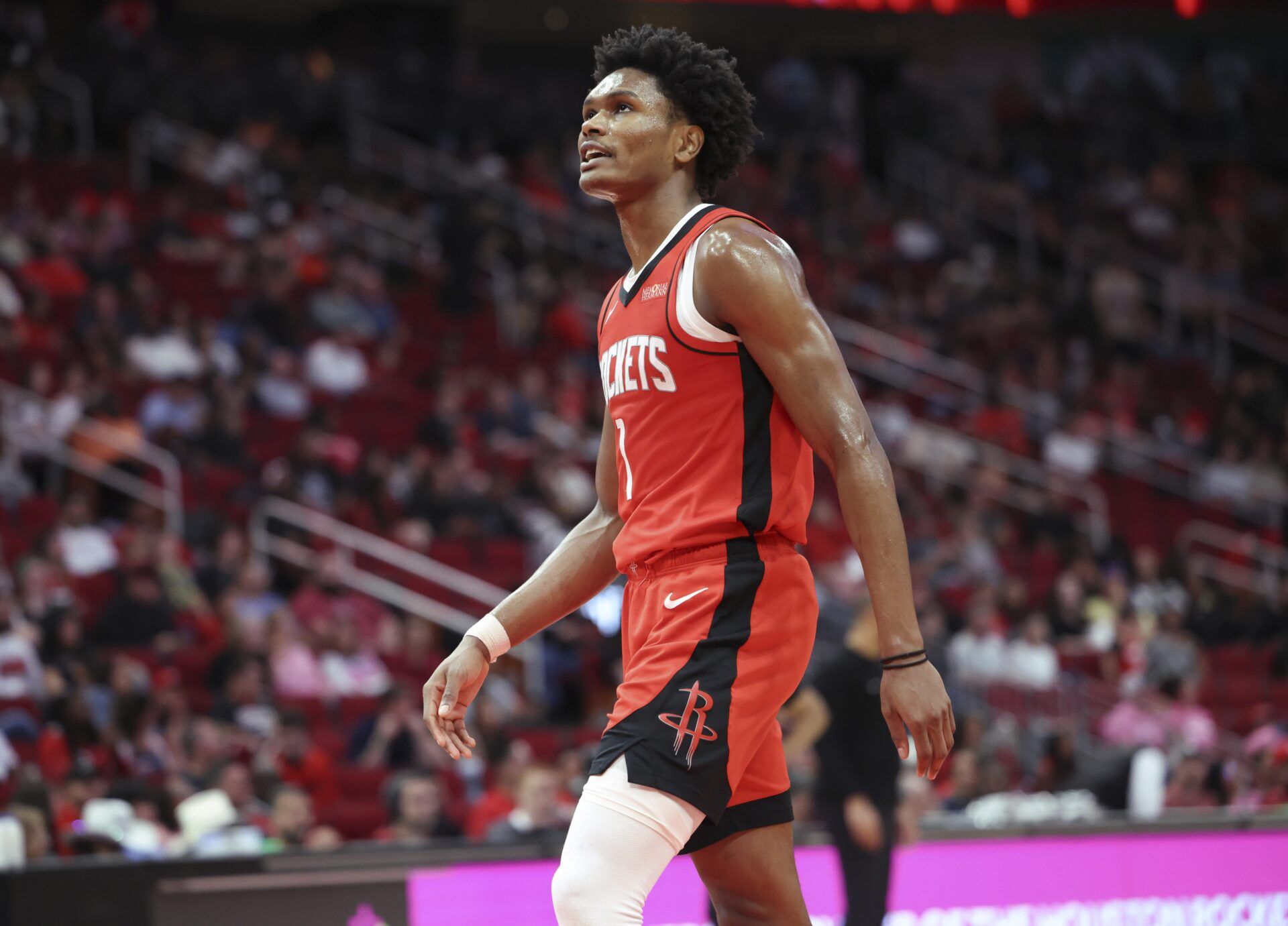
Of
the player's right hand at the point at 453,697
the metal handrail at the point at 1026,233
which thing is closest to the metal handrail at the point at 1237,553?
the metal handrail at the point at 1026,233

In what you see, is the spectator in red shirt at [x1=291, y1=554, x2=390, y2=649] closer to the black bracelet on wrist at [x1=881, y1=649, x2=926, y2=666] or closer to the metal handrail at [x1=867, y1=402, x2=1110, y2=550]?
the metal handrail at [x1=867, y1=402, x2=1110, y2=550]

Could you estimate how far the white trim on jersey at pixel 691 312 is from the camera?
3.15m

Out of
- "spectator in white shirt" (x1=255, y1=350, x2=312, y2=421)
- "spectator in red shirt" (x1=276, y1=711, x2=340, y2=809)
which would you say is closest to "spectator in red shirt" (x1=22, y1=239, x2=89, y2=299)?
"spectator in white shirt" (x1=255, y1=350, x2=312, y2=421)

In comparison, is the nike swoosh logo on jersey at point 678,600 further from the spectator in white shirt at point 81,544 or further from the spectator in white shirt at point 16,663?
the spectator in white shirt at point 81,544

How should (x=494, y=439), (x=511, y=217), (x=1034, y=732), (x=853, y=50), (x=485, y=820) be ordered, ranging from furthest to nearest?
1. (x=853, y=50)
2. (x=511, y=217)
3. (x=494, y=439)
4. (x=1034, y=732)
5. (x=485, y=820)

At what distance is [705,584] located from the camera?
308 cm

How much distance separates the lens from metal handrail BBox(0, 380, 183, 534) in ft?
38.3

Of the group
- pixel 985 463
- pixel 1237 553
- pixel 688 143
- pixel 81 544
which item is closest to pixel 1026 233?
pixel 985 463

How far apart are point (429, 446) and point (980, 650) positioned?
4.84 m

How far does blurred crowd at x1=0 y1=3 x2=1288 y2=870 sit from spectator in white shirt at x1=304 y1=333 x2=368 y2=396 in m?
0.04

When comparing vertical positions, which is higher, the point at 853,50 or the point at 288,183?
the point at 853,50

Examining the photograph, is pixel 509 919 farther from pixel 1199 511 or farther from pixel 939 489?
pixel 1199 511

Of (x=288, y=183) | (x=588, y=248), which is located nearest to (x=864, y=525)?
(x=288, y=183)

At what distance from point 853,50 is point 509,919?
62.9 feet
